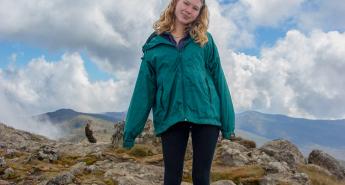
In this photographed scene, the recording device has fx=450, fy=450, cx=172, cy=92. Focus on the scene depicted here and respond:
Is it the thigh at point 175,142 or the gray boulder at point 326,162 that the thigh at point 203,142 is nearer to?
the thigh at point 175,142

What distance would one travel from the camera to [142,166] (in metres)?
23.5

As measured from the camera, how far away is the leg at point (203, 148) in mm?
8852

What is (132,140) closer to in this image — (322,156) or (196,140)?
(196,140)

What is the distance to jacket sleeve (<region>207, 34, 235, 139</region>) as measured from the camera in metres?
9.27

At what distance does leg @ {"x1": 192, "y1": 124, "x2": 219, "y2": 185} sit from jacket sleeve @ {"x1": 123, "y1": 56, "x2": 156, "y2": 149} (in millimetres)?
1143

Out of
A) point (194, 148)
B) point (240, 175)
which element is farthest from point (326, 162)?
point (194, 148)

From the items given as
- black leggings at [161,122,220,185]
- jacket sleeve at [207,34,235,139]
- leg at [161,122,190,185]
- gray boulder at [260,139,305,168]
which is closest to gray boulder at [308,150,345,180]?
gray boulder at [260,139,305,168]

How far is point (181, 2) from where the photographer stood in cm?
936

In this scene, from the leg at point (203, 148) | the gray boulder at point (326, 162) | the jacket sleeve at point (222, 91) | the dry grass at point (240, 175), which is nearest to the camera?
the leg at point (203, 148)

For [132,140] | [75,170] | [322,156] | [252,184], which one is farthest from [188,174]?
[322,156]

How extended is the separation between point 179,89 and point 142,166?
15.1 meters

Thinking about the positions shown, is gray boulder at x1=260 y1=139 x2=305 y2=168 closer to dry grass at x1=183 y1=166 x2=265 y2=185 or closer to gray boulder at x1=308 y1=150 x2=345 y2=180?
gray boulder at x1=308 y1=150 x2=345 y2=180

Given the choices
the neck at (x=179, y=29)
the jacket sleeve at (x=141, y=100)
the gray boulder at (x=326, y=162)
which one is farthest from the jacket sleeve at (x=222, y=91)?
the gray boulder at (x=326, y=162)

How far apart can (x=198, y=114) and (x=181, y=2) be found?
94.3 inches
